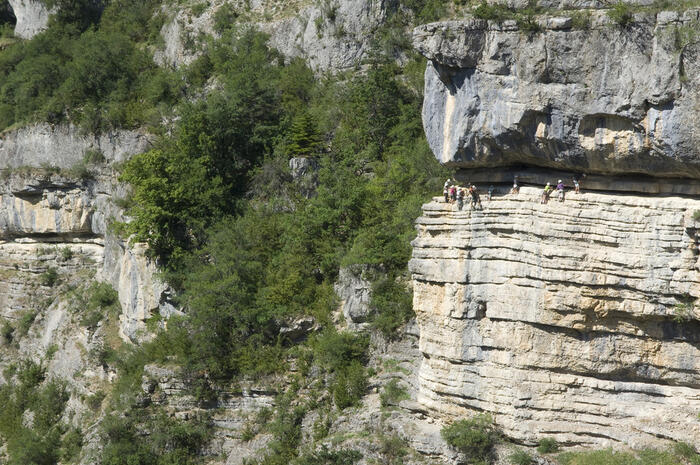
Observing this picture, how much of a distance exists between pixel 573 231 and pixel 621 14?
483cm

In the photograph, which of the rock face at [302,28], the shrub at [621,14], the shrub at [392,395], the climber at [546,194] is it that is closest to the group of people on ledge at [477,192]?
the climber at [546,194]

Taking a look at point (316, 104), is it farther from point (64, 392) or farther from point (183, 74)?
point (64, 392)

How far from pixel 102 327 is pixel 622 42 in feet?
76.4

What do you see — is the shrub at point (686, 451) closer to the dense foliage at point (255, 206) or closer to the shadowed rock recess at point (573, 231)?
the shadowed rock recess at point (573, 231)

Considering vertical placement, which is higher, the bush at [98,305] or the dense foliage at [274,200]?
the dense foliage at [274,200]

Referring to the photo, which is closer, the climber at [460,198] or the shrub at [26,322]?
the climber at [460,198]

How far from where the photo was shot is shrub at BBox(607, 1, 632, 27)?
17.8 metres

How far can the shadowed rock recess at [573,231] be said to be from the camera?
18.0 metres

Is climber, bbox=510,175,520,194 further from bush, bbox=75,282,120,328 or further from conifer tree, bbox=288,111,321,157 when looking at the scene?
bush, bbox=75,282,120,328

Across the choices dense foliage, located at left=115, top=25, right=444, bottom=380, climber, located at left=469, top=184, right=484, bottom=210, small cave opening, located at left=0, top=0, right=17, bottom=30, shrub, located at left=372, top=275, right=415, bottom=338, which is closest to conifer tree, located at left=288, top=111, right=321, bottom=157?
dense foliage, located at left=115, top=25, right=444, bottom=380

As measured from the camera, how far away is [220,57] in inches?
1438

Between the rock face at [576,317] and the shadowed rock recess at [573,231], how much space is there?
0.10ft

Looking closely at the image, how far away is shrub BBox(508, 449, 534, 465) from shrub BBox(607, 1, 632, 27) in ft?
32.4

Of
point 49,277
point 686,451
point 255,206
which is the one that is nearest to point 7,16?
point 49,277
